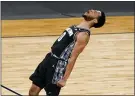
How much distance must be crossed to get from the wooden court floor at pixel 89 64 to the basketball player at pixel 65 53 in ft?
5.53

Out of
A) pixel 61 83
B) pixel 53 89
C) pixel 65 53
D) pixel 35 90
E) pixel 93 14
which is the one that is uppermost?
pixel 93 14

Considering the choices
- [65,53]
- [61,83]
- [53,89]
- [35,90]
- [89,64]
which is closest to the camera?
[61,83]

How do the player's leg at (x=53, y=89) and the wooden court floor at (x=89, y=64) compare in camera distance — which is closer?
the player's leg at (x=53, y=89)

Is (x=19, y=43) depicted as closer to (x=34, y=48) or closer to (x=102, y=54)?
(x=34, y=48)

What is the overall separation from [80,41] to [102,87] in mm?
2289

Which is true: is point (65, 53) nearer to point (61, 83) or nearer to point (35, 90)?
point (61, 83)

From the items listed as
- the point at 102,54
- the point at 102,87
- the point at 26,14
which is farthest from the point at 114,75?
the point at 26,14

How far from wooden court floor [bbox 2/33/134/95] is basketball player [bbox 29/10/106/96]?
1.68 metres

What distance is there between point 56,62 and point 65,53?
0.45 ft

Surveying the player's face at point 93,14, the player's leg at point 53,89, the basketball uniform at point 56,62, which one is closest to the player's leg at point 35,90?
the basketball uniform at point 56,62

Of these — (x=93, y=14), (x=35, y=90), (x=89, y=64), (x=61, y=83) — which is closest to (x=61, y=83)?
(x=61, y=83)

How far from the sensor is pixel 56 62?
383cm

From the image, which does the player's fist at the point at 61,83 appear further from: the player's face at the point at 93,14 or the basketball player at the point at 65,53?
the player's face at the point at 93,14

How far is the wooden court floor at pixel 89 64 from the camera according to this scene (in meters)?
5.79
